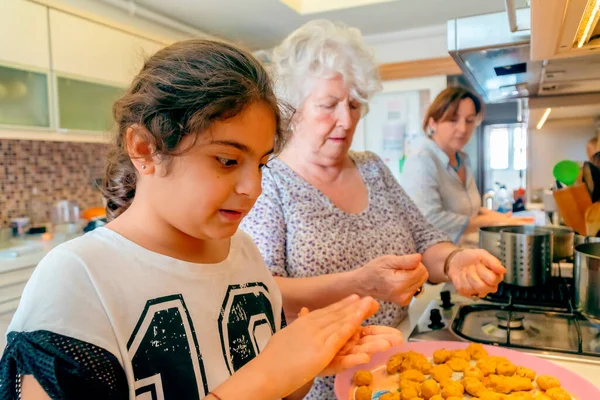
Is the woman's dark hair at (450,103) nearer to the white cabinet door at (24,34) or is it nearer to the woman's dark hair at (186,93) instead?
the woman's dark hair at (186,93)

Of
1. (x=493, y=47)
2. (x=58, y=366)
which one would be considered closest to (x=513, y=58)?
(x=493, y=47)

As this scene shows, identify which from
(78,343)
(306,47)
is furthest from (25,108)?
(78,343)

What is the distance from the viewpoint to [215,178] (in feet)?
1.86

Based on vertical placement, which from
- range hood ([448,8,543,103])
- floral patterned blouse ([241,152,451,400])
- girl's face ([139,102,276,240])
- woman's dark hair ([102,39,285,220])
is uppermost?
range hood ([448,8,543,103])

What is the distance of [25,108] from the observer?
2.34 meters

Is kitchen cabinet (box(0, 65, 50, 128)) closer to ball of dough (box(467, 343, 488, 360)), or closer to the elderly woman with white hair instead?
the elderly woman with white hair

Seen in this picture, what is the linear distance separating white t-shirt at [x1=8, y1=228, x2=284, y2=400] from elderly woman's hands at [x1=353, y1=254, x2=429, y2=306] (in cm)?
28

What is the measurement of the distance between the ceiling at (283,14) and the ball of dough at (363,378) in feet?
8.20

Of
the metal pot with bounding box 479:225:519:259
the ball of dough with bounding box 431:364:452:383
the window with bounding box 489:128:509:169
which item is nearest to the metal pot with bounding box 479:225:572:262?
the metal pot with bounding box 479:225:519:259

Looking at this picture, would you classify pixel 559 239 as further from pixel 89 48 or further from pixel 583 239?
pixel 89 48

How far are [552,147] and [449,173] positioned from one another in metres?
1.76

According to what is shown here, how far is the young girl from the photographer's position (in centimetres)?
48

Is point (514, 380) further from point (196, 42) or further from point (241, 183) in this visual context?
point (196, 42)

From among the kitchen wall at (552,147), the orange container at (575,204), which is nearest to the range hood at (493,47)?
the orange container at (575,204)
